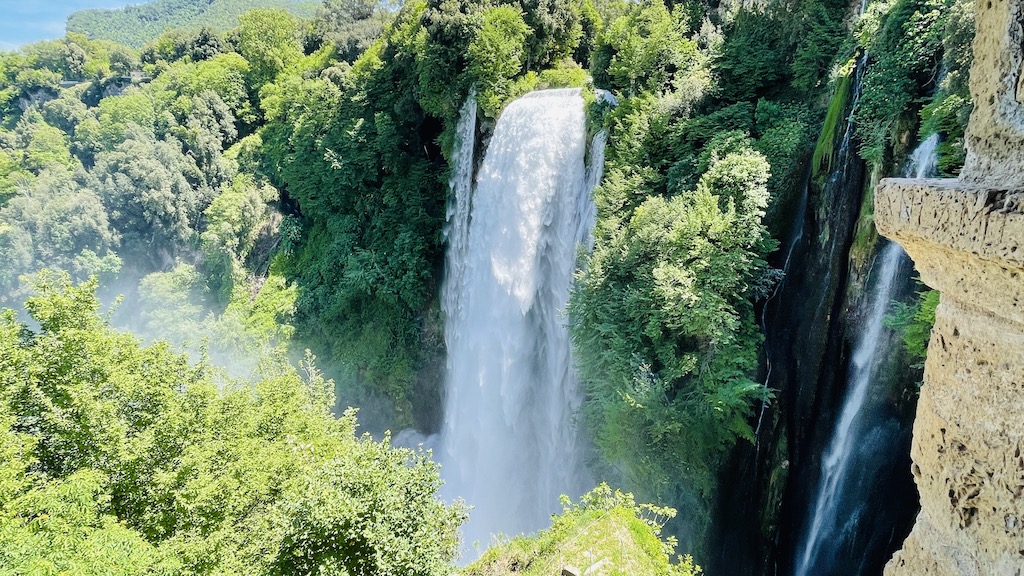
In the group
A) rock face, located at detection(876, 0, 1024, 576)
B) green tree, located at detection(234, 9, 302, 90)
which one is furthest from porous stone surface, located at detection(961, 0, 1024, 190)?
green tree, located at detection(234, 9, 302, 90)

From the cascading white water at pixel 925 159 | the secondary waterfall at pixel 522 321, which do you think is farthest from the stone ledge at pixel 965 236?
the secondary waterfall at pixel 522 321

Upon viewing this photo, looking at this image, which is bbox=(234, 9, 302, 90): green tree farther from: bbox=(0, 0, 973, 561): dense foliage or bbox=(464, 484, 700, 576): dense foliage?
bbox=(464, 484, 700, 576): dense foliage

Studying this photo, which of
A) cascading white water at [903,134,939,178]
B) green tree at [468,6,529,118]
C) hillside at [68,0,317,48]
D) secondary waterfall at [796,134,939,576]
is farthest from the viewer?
hillside at [68,0,317,48]

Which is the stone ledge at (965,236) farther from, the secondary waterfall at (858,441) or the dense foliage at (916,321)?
the secondary waterfall at (858,441)

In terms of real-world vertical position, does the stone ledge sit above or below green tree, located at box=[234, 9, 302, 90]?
below

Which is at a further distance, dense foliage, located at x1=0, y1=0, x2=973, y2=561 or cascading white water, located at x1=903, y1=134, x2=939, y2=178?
dense foliage, located at x1=0, y1=0, x2=973, y2=561

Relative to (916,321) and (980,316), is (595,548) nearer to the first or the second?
(916,321)

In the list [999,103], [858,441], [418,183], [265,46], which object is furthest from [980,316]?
[265,46]
